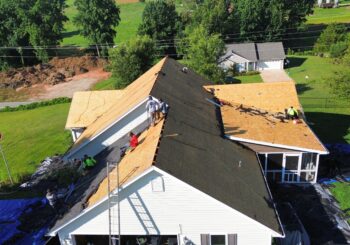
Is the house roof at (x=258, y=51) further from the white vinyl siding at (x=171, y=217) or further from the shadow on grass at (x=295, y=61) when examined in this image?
the white vinyl siding at (x=171, y=217)

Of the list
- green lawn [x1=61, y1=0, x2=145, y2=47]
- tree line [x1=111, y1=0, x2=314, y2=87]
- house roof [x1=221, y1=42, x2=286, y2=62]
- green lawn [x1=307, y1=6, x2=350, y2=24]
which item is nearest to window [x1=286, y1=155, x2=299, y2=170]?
house roof [x1=221, y1=42, x2=286, y2=62]

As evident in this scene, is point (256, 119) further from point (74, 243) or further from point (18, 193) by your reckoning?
point (18, 193)

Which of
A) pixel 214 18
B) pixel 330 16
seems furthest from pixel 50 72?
pixel 330 16

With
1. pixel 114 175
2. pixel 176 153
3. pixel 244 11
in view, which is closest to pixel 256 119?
pixel 176 153

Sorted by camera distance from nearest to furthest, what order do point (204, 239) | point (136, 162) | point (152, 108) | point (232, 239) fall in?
point (232, 239)
point (204, 239)
point (136, 162)
point (152, 108)

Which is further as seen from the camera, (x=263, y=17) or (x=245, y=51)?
(x=263, y=17)

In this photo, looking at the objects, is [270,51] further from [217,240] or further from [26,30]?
[217,240]
